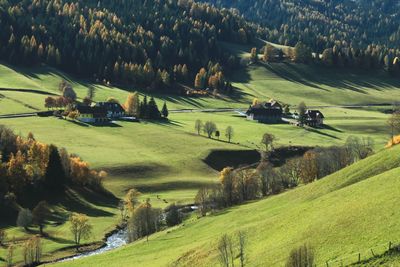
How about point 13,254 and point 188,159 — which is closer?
point 13,254

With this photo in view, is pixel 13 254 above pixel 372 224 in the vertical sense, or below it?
below

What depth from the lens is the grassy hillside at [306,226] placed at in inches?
2224

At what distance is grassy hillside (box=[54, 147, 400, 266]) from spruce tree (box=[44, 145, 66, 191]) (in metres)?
37.9

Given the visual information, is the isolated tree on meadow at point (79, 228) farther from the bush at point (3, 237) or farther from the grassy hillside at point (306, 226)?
the grassy hillside at point (306, 226)

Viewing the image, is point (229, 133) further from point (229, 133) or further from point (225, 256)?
point (225, 256)

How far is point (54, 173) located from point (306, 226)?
7555 centimetres

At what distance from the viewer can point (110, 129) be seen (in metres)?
183

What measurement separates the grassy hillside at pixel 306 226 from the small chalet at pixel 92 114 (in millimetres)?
100060

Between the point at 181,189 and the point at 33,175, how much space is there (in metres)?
33.1

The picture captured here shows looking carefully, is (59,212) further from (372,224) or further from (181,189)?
(372,224)

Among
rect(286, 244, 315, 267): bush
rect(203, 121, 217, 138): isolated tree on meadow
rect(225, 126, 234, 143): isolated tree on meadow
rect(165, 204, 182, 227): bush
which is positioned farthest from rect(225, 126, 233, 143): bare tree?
rect(286, 244, 315, 267): bush

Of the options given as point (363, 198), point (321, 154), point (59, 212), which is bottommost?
point (59, 212)

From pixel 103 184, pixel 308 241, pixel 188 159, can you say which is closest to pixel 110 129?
pixel 188 159

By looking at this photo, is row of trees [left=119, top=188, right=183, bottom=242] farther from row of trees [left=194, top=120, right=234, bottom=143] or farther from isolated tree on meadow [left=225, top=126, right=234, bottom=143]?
row of trees [left=194, top=120, right=234, bottom=143]
